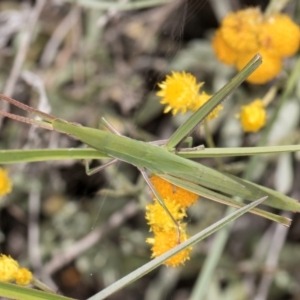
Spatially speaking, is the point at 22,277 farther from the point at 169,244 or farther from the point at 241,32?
the point at 241,32

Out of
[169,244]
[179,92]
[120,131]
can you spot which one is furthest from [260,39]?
[120,131]

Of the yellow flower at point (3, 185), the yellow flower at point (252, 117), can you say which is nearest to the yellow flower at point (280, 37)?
the yellow flower at point (252, 117)

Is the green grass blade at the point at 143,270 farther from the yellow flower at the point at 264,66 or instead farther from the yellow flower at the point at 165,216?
the yellow flower at the point at 264,66

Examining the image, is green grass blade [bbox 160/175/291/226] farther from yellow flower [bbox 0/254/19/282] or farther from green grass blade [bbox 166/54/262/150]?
yellow flower [bbox 0/254/19/282]

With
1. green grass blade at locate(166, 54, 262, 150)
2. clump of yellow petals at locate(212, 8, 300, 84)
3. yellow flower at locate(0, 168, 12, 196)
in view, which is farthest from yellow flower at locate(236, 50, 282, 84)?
yellow flower at locate(0, 168, 12, 196)

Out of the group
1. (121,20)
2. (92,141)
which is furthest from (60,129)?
(121,20)

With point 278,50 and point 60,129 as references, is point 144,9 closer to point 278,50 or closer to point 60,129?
point 278,50
